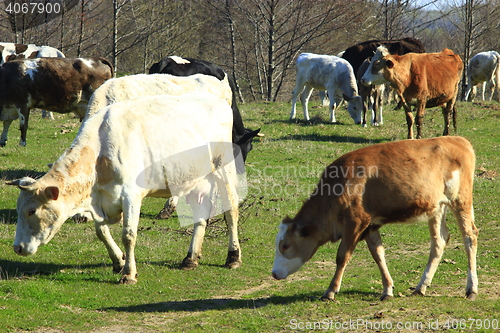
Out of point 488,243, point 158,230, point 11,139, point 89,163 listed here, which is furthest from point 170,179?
point 11,139

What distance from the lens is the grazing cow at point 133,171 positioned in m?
6.77

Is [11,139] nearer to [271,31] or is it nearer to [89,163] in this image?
[89,163]

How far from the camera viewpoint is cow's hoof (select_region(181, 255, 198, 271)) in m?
8.12

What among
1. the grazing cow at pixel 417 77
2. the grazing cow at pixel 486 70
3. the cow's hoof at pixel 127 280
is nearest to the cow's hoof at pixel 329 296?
the cow's hoof at pixel 127 280

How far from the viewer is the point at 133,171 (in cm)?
716

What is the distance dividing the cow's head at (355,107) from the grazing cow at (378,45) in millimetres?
5586

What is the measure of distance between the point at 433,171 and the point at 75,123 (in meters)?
14.9

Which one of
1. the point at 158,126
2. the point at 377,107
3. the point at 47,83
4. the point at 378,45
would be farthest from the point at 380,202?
the point at 378,45

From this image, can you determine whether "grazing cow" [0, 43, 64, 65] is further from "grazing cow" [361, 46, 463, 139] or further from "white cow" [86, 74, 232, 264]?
"white cow" [86, 74, 232, 264]

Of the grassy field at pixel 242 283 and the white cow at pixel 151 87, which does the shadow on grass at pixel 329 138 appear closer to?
the grassy field at pixel 242 283

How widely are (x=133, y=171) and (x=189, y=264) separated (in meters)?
1.73

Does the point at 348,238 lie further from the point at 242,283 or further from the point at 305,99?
the point at 305,99

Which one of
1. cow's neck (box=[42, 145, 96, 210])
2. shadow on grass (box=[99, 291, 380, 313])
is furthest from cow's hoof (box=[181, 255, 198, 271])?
cow's neck (box=[42, 145, 96, 210])

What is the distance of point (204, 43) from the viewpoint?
36.8 m
